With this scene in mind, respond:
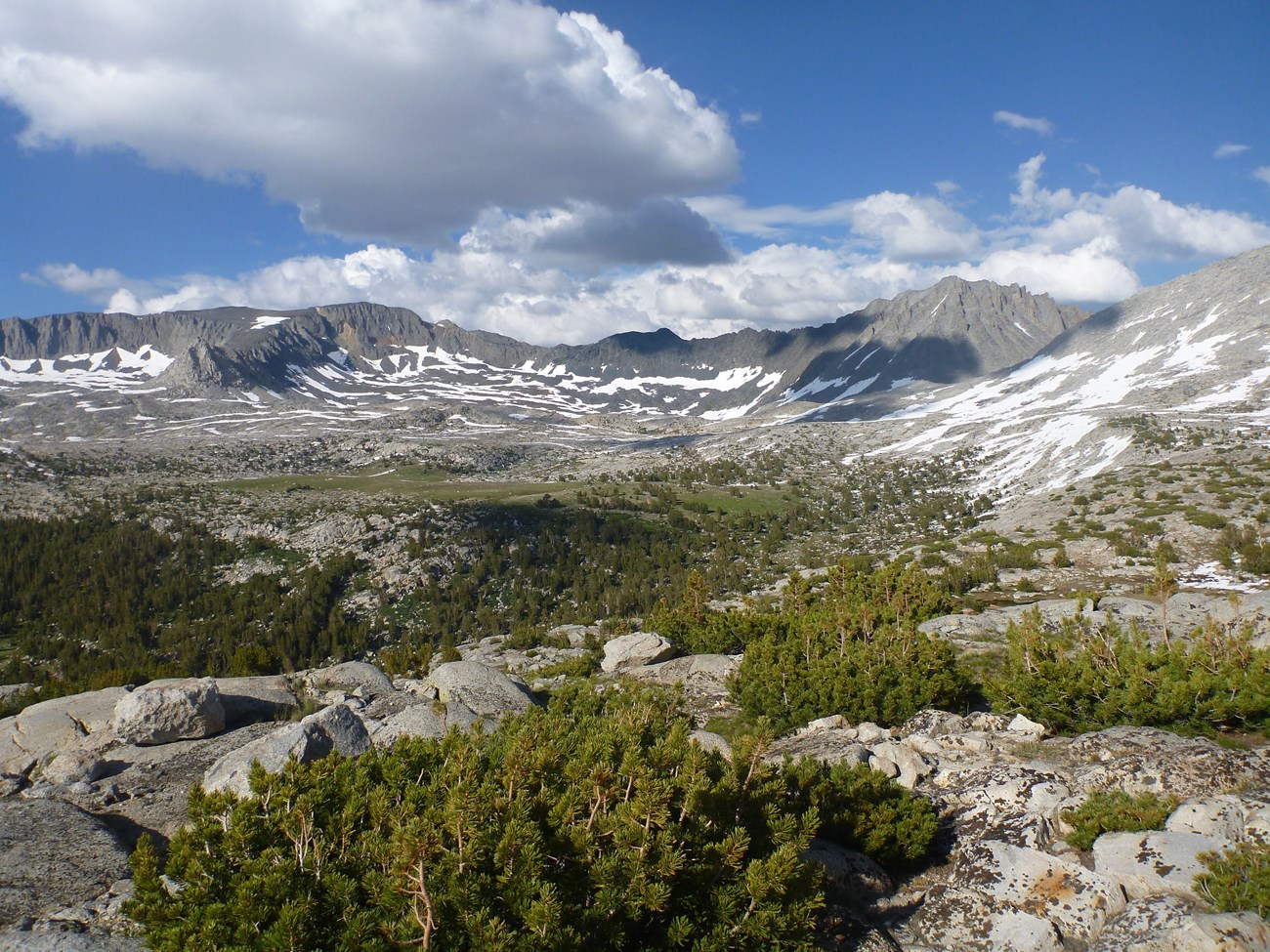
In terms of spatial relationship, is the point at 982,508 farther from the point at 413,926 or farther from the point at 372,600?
the point at 413,926

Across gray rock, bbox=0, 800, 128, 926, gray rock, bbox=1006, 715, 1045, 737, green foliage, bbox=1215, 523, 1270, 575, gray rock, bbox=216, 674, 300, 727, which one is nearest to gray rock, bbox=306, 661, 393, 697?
gray rock, bbox=216, 674, 300, 727

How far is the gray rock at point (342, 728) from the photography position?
1173 cm

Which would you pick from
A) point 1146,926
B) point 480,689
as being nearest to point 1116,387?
point 480,689

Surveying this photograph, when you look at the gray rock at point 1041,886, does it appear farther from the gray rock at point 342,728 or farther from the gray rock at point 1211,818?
the gray rock at point 342,728

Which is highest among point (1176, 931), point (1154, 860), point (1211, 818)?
point (1211, 818)

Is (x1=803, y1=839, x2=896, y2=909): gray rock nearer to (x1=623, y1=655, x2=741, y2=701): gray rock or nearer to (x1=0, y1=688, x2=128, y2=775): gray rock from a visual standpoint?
(x1=623, y1=655, x2=741, y2=701): gray rock

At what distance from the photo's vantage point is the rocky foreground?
7512 millimetres

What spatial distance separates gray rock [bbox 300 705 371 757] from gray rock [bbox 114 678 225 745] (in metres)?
4.04

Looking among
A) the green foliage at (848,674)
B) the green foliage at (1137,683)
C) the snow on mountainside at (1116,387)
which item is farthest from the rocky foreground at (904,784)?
the snow on mountainside at (1116,387)

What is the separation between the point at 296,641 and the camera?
141 feet

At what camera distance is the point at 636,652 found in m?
23.0

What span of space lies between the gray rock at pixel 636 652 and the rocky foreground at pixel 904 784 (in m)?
6.78

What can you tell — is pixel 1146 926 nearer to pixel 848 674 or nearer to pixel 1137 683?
pixel 1137 683

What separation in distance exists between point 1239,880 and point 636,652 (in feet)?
56.6
